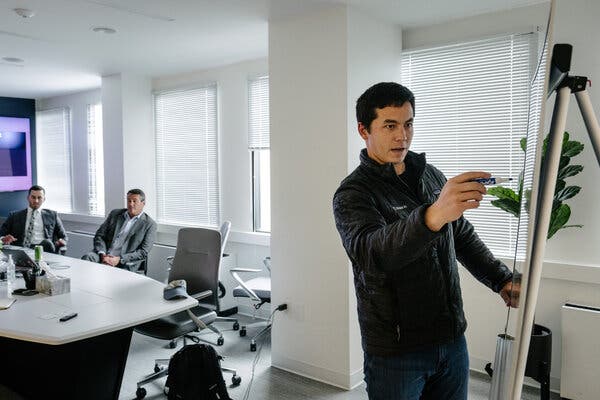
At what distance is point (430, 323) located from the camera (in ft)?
4.82

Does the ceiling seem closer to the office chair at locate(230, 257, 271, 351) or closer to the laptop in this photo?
the laptop

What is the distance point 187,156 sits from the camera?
592cm

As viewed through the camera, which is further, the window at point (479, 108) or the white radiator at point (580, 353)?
the window at point (479, 108)

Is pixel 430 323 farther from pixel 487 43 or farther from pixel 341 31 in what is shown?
pixel 487 43

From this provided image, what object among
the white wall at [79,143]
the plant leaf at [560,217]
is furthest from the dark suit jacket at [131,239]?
the plant leaf at [560,217]

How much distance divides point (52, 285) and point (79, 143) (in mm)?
5081

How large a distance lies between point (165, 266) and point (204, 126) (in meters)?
1.66

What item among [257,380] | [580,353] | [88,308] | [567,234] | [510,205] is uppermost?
[510,205]

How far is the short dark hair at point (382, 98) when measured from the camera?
1.51m

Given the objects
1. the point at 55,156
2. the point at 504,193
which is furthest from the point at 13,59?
the point at 504,193

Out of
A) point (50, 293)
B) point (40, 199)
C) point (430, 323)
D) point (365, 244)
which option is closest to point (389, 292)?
point (430, 323)

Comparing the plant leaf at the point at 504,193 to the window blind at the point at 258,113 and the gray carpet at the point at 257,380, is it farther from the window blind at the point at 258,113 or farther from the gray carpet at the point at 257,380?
the window blind at the point at 258,113

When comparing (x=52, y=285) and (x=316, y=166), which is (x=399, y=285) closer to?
(x=316, y=166)

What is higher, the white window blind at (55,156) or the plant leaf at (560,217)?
the white window blind at (55,156)
